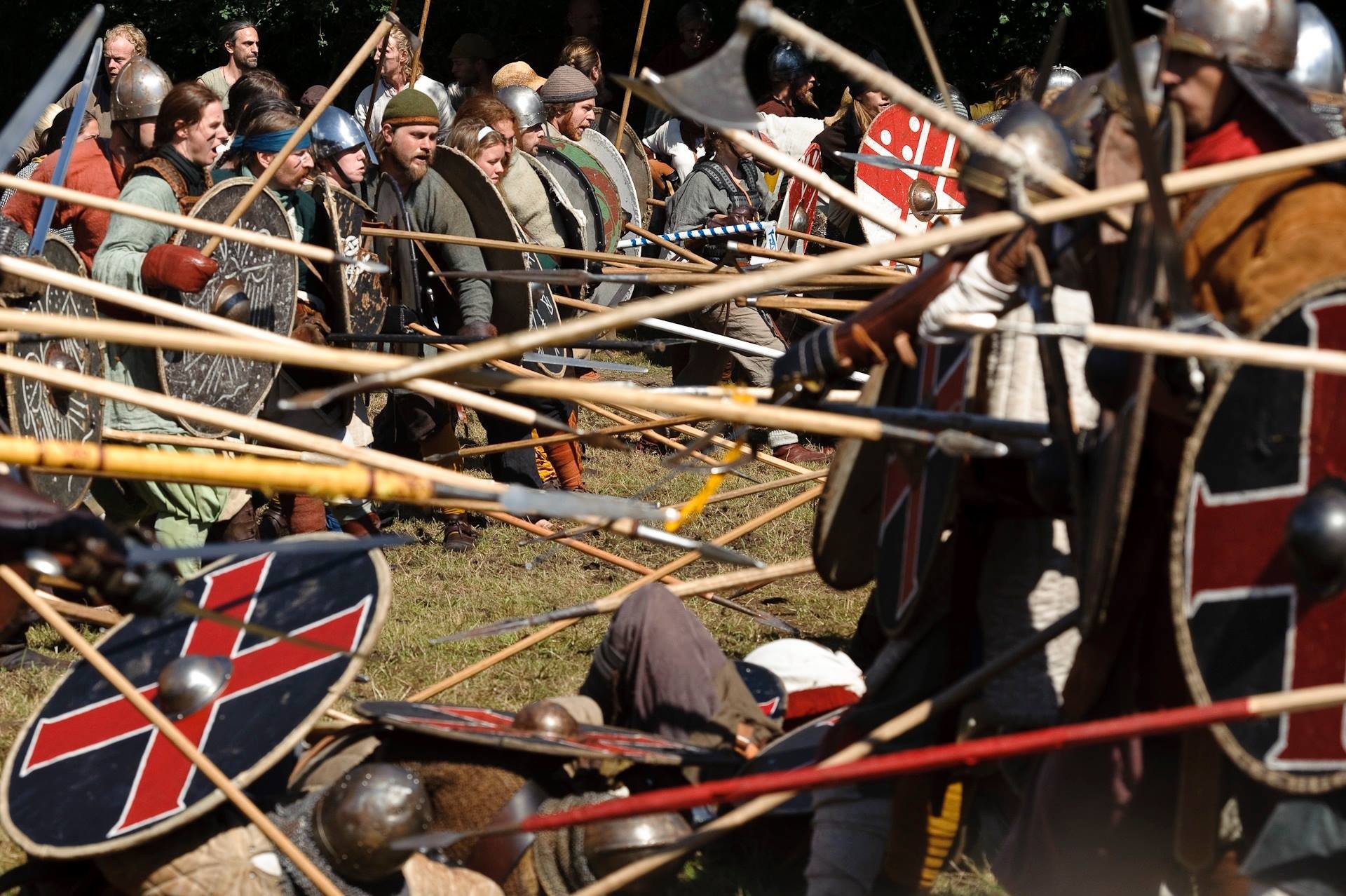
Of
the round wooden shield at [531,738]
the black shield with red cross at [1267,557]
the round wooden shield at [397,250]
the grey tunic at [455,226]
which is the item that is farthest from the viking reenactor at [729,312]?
the black shield with red cross at [1267,557]

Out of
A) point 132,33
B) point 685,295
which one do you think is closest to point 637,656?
point 685,295

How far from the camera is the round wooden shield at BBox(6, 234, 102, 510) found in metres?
4.79

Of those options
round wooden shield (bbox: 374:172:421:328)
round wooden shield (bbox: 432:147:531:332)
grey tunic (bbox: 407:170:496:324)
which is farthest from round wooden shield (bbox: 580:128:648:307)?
round wooden shield (bbox: 374:172:421:328)

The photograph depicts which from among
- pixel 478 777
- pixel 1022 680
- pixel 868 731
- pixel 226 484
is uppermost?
pixel 226 484

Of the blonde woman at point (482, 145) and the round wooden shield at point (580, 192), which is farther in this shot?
the round wooden shield at point (580, 192)

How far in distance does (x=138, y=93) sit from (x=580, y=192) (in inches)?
99.1

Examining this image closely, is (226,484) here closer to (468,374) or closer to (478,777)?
(468,374)

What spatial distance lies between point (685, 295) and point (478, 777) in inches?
61.1

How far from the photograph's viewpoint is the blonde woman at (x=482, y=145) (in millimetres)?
6863

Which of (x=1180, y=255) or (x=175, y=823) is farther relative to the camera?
(x=175, y=823)

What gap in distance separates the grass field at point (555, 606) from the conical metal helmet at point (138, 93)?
6.08 feet

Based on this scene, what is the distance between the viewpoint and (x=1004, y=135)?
2887 mm

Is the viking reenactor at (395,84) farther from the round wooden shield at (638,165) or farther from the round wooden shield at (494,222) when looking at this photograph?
the round wooden shield at (494,222)

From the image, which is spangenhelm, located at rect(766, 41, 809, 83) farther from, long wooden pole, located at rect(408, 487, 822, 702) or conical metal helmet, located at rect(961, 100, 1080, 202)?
conical metal helmet, located at rect(961, 100, 1080, 202)
